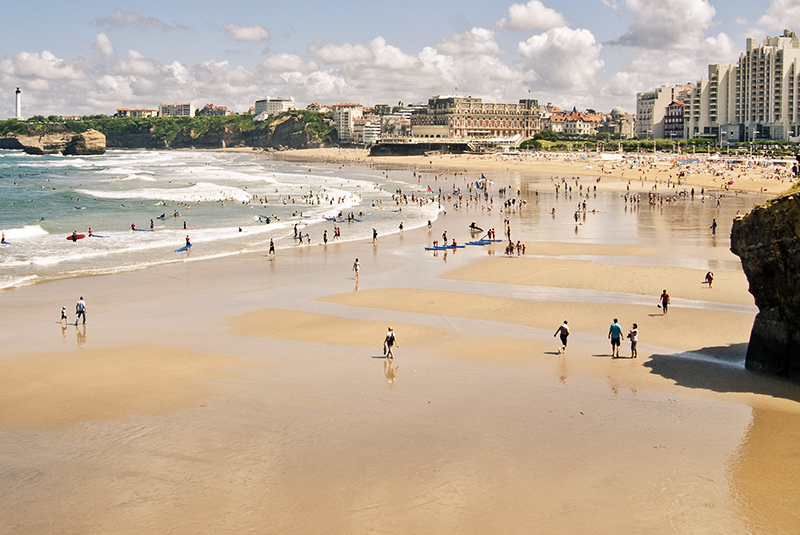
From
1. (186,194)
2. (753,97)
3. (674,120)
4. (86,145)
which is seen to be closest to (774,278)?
(186,194)

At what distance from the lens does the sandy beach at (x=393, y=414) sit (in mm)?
8672

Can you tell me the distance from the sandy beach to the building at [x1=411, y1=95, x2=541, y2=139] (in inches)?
6533

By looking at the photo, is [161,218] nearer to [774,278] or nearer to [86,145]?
[774,278]

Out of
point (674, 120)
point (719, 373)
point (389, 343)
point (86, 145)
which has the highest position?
point (674, 120)

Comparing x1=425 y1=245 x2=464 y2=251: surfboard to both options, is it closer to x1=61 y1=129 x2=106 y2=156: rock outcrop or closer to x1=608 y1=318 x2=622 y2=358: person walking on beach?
x1=608 y1=318 x2=622 y2=358: person walking on beach

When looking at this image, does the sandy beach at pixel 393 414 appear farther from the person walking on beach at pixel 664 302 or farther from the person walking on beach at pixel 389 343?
the person walking on beach at pixel 664 302

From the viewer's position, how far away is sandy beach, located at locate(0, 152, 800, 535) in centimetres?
867

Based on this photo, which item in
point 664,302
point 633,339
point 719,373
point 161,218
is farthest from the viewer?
point 161,218

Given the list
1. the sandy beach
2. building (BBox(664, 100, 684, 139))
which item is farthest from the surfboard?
building (BBox(664, 100, 684, 139))

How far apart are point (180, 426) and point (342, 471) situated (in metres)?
3.20

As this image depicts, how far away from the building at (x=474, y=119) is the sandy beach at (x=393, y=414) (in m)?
166

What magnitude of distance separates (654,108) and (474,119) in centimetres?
4499

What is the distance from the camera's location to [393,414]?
11.7 m

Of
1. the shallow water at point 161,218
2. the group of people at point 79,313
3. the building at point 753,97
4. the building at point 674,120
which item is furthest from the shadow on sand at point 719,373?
the building at point 674,120
